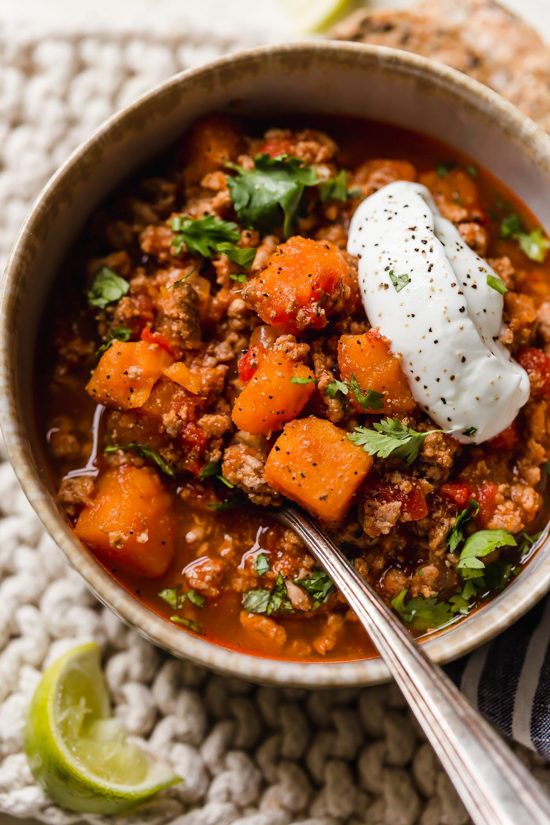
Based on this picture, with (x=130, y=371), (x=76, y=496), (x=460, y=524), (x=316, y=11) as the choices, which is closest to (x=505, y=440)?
(x=460, y=524)

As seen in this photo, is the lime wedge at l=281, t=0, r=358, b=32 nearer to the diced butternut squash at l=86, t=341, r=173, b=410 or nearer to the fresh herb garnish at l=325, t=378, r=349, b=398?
the diced butternut squash at l=86, t=341, r=173, b=410

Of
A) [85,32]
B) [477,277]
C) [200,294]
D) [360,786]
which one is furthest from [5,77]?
[360,786]

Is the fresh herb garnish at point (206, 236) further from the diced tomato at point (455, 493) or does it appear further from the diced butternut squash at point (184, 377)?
the diced tomato at point (455, 493)

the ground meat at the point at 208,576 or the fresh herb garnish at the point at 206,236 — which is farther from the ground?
the fresh herb garnish at the point at 206,236

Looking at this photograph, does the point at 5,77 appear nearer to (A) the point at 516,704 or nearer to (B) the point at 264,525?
(B) the point at 264,525

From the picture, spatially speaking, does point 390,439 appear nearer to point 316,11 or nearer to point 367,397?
point 367,397

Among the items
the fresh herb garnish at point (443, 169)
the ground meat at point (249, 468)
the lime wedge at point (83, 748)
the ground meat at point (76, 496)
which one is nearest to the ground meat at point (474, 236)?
the fresh herb garnish at point (443, 169)
